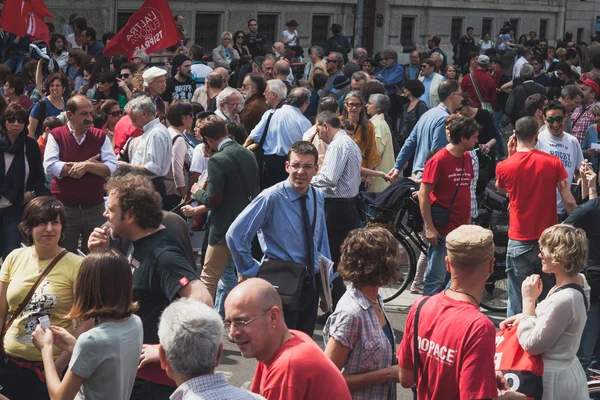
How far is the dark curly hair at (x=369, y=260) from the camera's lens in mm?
4793

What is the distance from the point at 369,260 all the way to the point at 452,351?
0.69 m

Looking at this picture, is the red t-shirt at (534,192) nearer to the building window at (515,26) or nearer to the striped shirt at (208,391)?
the striped shirt at (208,391)

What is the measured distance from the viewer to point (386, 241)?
486cm

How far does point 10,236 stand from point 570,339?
197 inches

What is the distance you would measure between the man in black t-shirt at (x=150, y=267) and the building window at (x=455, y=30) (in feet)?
103

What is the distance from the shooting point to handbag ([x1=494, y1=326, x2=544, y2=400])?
4.73 metres

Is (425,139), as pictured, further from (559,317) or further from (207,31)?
(207,31)

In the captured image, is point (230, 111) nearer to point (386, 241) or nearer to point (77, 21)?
point (386, 241)

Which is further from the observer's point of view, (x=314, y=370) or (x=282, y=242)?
(x=282, y=242)

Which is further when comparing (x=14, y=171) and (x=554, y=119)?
(x=554, y=119)

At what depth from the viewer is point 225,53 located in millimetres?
20672

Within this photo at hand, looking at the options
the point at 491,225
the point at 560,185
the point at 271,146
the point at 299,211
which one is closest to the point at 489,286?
the point at 491,225

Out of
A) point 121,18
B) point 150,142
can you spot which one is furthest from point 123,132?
point 121,18

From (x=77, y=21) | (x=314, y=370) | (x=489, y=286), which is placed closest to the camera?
(x=314, y=370)
